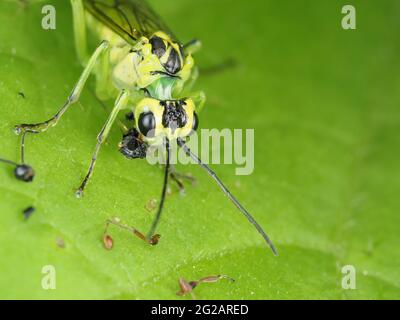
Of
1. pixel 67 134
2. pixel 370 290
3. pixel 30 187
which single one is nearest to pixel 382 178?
pixel 370 290

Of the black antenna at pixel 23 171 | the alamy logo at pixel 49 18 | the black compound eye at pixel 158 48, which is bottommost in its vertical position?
the black antenna at pixel 23 171

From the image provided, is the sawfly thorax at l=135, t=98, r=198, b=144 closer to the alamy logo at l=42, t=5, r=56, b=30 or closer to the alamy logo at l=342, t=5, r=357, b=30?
the alamy logo at l=42, t=5, r=56, b=30

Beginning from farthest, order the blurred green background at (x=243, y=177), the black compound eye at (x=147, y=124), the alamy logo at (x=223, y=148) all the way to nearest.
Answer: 1. the alamy logo at (x=223, y=148)
2. the black compound eye at (x=147, y=124)
3. the blurred green background at (x=243, y=177)

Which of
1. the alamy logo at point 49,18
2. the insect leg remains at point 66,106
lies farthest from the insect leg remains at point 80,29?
the insect leg remains at point 66,106

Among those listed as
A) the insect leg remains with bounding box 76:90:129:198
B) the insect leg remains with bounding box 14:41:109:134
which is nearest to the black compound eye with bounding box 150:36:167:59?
the insect leg remains with bounding box 14:41:109:134

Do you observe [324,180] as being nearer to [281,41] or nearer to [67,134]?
[281,41]

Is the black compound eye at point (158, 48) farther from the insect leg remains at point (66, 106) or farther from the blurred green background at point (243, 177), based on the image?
the blurred green background at point (243, 177)

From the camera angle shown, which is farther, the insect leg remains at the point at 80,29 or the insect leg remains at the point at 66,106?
the insect leg remains at the point at 80,29
